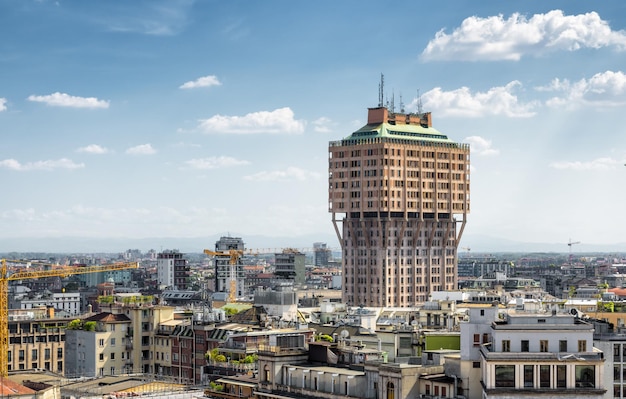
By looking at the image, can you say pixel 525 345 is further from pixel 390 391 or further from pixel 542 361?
pixel 390 391

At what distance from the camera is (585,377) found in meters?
88.9

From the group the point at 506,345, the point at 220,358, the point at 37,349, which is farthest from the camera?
the point at 37,349

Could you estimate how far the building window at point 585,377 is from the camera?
8869 centimetres

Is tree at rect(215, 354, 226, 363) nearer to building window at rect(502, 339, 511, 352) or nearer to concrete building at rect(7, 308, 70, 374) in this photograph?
concrete building at rect(7, 308, 70, 374)

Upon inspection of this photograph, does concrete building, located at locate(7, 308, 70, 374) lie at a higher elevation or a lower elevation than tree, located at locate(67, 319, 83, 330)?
lower

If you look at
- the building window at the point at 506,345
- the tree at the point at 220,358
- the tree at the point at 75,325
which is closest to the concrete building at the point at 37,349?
the tree at the point at 75,325

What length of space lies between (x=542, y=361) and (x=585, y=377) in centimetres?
306

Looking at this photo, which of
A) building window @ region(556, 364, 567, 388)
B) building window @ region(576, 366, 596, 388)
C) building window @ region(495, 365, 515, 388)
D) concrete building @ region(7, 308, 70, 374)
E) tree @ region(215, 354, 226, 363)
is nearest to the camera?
building window @ region(495, 365, 515, 388)

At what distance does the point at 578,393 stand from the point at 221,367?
2524 inches

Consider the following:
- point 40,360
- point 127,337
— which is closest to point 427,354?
point 127,337

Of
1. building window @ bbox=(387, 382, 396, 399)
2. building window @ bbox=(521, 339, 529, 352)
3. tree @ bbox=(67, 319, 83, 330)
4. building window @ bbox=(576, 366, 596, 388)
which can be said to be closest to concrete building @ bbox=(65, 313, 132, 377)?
tree @ bbox=(67, 319, 83, 330)

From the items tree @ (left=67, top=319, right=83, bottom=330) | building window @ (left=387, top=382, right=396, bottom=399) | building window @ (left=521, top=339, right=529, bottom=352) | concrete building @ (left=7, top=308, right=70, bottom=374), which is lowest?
concrete building @ (left=7, top=308, right=70, bottom=374)

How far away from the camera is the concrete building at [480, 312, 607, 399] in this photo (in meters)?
88.2

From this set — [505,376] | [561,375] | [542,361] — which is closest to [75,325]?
[505,376]
